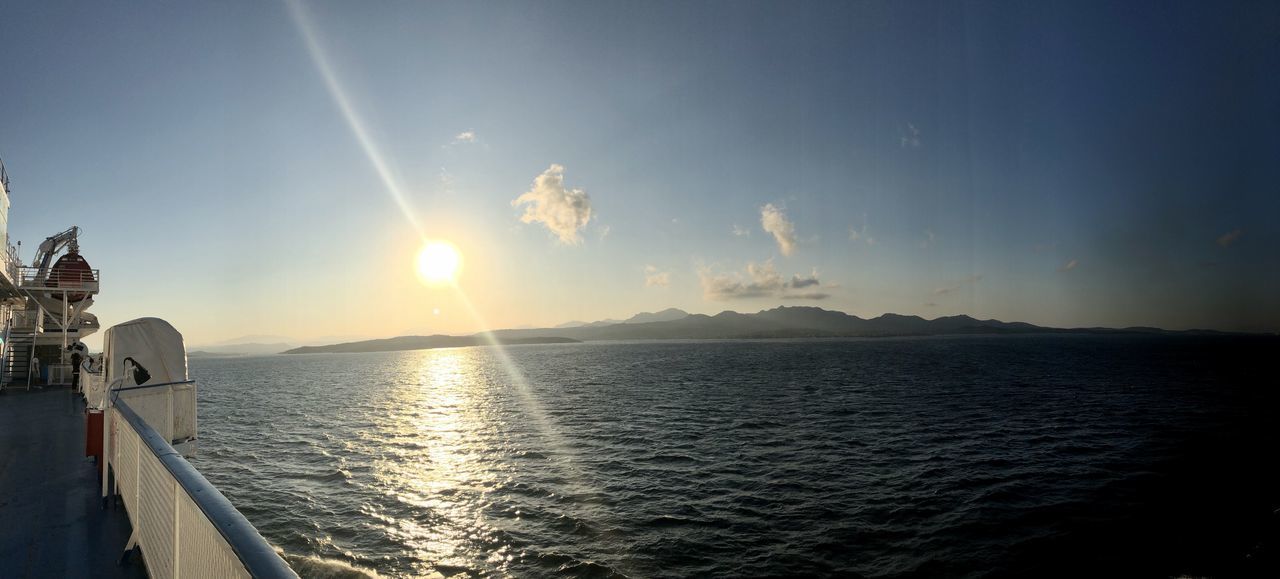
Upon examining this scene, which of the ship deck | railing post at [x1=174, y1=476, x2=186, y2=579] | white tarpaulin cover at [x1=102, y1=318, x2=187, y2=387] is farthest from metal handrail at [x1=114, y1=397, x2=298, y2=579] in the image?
white tarpaulin cover at [x1=102, y1=318, x2=187, y2=387]

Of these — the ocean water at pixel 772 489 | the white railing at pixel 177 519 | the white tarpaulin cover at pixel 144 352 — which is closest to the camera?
the white railing at pixel 177 519

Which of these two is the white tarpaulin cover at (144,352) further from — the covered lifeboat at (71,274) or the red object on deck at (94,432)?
the covered lifeboat at (71,274)

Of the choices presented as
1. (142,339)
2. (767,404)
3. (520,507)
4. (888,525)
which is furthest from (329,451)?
(767,404)

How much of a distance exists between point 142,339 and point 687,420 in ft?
98.5

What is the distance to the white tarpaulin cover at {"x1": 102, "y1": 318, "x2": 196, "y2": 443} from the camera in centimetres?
1023

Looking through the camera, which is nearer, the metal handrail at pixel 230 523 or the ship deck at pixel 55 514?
the metal handrail at pixel 230 523

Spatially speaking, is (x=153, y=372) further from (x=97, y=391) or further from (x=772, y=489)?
(x=772, y=489)

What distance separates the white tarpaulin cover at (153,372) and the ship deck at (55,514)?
1.45 m

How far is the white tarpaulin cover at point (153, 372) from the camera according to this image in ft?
33.6

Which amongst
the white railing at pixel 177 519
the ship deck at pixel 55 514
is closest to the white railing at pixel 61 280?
the ship deck at pixel 55 514

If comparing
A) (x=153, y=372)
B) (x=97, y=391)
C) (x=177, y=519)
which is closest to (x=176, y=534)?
(x=177, y=519)

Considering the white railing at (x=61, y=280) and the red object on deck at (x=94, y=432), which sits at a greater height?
the white railing at (x=61, y=280)

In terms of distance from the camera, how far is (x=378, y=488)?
21.8 m

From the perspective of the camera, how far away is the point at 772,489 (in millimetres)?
20469
